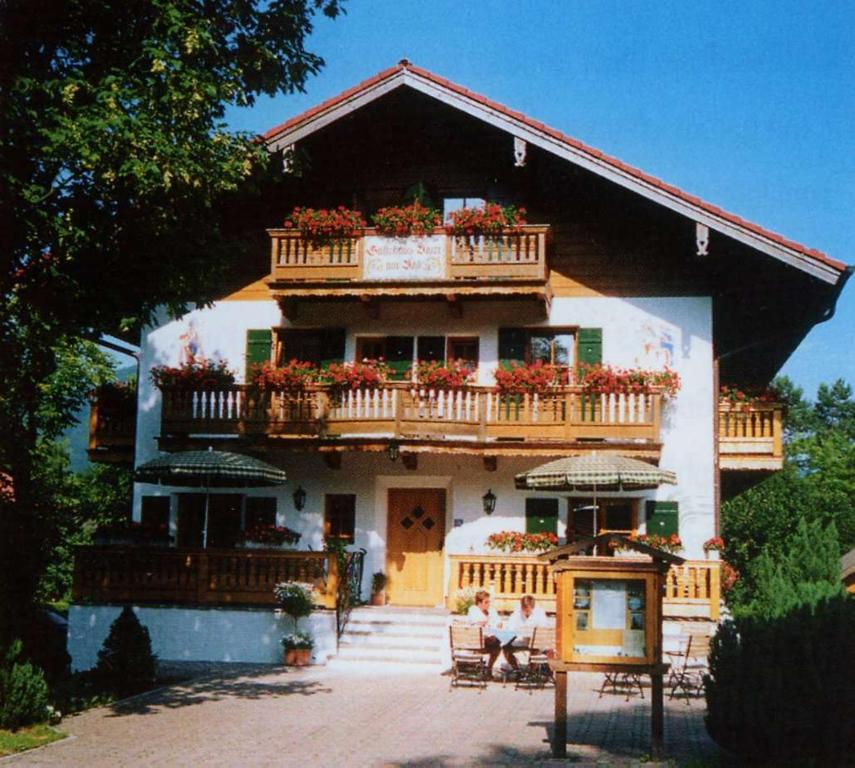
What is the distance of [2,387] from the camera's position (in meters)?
12.1

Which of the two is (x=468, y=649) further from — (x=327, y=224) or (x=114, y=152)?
(x=327, y=224)

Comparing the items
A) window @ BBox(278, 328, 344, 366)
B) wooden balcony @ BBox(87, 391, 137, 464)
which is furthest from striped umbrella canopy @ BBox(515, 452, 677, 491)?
wooden balcony @ BBox(87, 391, 137, 464)

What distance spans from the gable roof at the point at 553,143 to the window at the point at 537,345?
10.3 feet

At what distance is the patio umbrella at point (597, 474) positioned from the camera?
56.4ft

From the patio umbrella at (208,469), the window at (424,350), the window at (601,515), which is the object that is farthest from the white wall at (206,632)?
the window at (424,350)

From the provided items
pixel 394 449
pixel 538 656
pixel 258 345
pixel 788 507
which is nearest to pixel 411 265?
pixel 394 449

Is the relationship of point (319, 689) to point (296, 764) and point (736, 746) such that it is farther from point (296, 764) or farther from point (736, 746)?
point (736, 746)

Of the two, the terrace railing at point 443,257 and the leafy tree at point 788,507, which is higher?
the terrace railing at point 443,257

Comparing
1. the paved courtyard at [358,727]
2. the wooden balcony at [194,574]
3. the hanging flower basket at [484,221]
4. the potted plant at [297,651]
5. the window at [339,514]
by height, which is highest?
the hanging flower basket at [484,221]

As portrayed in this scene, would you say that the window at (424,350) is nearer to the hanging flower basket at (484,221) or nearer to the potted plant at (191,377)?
the hanging flower basket at (484,221)

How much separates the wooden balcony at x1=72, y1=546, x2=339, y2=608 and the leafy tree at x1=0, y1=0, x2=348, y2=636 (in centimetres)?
504

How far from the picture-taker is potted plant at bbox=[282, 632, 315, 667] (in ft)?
56.5

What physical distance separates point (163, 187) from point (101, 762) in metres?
6.01

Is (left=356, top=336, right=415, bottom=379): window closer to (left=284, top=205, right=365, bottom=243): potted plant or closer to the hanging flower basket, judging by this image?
(left=284, top=205, right=365, bottom=243): potted plant
